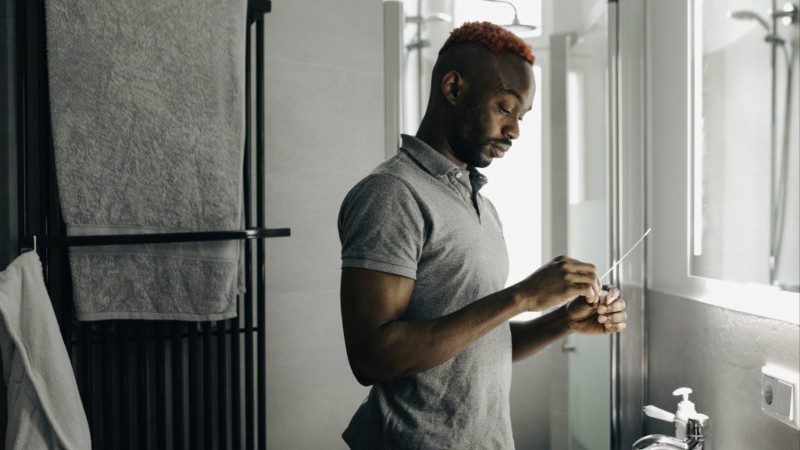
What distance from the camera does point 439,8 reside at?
1.39m

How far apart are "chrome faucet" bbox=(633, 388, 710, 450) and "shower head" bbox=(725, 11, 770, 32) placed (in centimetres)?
61

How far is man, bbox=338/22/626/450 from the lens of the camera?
839 millimetres

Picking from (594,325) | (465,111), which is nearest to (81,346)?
(465,111)

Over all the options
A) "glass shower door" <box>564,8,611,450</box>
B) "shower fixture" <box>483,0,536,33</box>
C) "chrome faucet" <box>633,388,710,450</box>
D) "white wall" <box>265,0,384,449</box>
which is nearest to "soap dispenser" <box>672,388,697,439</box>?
"chrome faucet" <box>633,388,710,450</box>

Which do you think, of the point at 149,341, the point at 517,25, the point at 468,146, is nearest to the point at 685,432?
the point at 468,146

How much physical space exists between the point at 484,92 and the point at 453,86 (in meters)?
0.05

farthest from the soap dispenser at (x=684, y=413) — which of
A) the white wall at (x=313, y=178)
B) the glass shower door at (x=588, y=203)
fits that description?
the white wall at (x=313, y=178)

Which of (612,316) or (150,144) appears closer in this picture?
(612,316)

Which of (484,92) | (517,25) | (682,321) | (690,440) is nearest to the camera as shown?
(484,92)

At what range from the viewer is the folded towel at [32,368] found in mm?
977

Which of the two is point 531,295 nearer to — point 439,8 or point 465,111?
point 465,111

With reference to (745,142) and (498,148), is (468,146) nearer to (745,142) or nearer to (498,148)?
(498,148)

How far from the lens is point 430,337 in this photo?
83 centimetres

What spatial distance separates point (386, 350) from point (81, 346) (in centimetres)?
65
